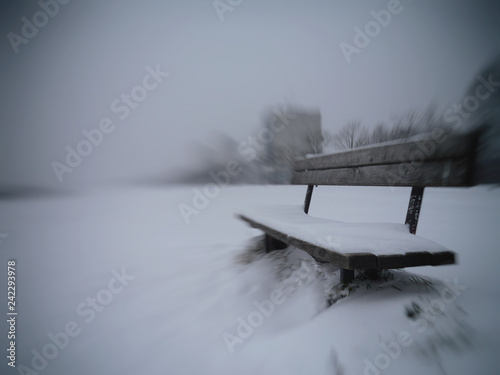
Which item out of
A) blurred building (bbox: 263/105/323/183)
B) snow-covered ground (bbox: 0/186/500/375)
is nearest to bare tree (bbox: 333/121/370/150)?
blurred building (bbox: 263/105/323/183)

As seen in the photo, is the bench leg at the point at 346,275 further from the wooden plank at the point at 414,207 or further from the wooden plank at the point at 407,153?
the wooden plank at the point at 407,153

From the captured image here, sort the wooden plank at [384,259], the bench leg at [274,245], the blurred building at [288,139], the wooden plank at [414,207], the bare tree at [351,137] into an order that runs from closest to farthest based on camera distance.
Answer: the wooden plank at [384,259] < the wooden plank at [414,207] < the bench leg at [274,245] < the bare tree at [351,137] < the blurred building at [288,139]

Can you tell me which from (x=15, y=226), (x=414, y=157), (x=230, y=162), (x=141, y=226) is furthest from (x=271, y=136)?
(x=414, y=157)

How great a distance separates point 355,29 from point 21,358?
4942 mm

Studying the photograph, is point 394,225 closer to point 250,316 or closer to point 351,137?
point 250,316

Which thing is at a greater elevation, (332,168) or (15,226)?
(332,168)

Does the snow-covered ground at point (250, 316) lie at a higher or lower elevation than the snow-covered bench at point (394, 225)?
lower

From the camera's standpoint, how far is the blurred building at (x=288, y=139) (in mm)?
10492

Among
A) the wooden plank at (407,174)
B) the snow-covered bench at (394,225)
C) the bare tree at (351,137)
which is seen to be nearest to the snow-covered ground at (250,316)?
the snow-covered bench at (394,225)

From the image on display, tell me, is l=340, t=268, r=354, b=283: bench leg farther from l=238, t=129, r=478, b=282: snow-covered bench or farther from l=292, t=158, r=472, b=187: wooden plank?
l=292, t=158, r=472, b=187: wooden plank

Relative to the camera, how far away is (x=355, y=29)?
341 cm

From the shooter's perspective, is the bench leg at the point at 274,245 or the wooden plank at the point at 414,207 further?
the bench leg at the point at 274,245

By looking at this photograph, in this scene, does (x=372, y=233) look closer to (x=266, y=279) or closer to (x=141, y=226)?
(x=266, y=279)

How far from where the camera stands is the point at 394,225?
1.51 meters
